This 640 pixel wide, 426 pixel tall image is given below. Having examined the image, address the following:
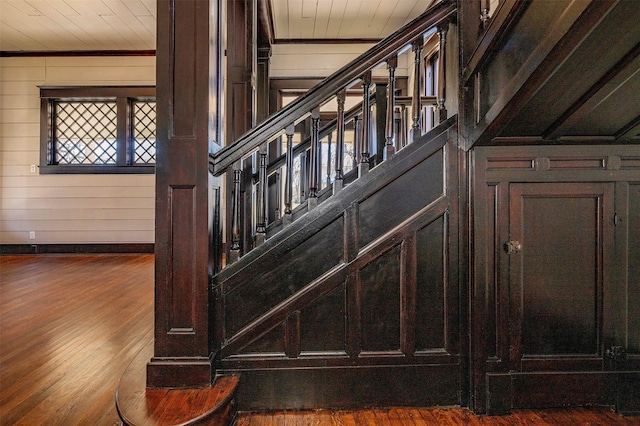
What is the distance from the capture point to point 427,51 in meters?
4.59

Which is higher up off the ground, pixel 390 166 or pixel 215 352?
pixel 390 166

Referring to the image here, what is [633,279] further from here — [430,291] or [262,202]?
[262,202]

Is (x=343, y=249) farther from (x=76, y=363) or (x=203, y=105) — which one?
(x=76, y=363)

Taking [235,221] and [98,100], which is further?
[98,100]

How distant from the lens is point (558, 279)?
1.90 metres

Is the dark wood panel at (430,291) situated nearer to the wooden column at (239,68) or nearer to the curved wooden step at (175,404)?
the curved wooden step at (175,404)

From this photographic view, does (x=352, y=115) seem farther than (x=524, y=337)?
Yes

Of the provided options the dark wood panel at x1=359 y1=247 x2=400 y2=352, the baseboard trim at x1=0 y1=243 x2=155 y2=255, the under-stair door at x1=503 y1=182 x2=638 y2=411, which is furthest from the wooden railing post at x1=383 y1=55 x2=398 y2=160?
the baseboard trim at x1=0 y1=243 x2=155 y2=255

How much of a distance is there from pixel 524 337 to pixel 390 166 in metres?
1.14

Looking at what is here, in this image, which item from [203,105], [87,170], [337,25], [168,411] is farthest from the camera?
[87,170]

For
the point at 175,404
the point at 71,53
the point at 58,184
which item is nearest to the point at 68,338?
the point at 175,404

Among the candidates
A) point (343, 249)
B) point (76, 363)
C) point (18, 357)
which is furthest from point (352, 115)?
point (18, 357)

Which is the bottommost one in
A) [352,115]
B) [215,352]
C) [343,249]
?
[215,352]

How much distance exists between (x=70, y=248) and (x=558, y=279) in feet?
23.6
